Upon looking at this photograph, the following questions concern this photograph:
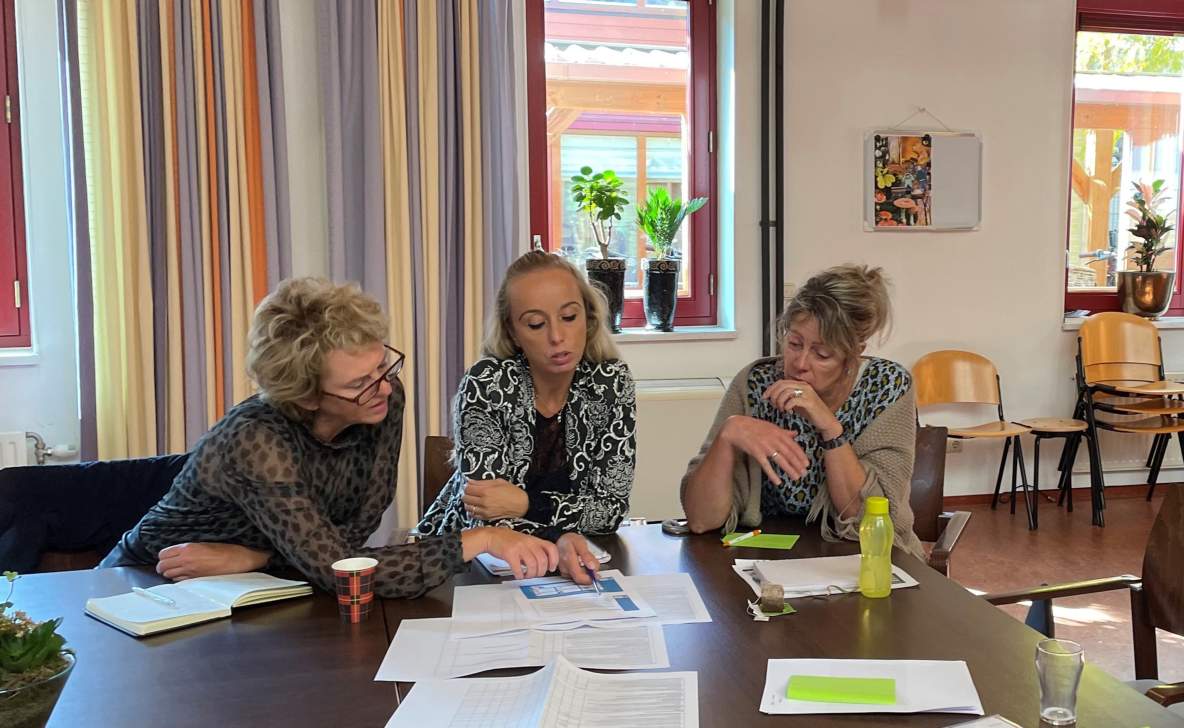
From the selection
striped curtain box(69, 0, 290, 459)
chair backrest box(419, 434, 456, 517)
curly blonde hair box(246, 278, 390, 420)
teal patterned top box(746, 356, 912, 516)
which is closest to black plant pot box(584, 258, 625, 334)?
striped curtain box(69, 0, 290, 459)

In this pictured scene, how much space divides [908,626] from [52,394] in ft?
11.3

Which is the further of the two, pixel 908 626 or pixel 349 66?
pixel 349 66

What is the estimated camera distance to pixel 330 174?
379 centimetres

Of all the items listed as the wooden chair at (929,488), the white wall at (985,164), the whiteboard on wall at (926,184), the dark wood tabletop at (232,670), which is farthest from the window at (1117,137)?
the dark wood tabletop at (232,670)

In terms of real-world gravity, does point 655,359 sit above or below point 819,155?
below

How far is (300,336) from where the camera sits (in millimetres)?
1683

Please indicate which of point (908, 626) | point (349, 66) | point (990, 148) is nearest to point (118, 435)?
point (349, 66)

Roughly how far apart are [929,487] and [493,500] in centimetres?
112

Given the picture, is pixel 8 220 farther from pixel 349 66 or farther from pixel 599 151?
pixel 599 151

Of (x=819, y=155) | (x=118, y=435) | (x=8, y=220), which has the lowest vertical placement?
(x=118, y=435)

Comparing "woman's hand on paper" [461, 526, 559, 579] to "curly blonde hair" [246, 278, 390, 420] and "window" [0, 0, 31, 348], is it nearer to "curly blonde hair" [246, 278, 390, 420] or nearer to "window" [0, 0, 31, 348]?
"curly blonde hair" [246, 278, 390, 420]

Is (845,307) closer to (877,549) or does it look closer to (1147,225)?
(877,549)

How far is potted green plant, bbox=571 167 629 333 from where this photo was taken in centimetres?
422

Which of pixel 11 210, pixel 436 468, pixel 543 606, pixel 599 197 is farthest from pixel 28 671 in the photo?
pixel 599 197
